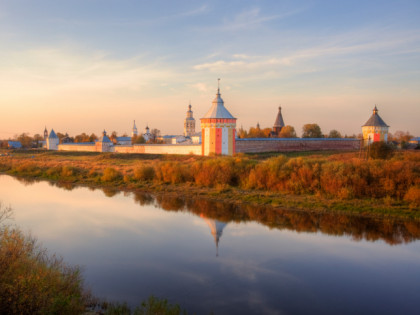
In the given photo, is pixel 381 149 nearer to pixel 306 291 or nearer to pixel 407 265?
pixel 407 265

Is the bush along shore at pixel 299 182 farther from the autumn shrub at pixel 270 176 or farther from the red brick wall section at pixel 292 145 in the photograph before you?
the red brick wall section at pixel 292 145

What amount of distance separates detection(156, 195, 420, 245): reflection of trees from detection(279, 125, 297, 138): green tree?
2969 cm

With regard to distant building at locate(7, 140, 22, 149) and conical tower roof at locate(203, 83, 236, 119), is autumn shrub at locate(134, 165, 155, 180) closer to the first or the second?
conical tower roof at locate(203, 83, 236, 119)

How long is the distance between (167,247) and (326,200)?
5.46 meters

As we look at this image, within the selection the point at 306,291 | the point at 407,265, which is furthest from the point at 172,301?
the point at 407,265

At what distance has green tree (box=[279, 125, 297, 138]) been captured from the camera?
39281 millimetres

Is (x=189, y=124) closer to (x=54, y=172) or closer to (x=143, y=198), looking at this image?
(x=54, y=172)

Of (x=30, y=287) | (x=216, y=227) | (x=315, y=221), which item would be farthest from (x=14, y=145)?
(x=30, y=287)

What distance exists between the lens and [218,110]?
21.1m

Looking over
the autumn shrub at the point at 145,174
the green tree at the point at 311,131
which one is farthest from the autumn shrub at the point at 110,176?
the green tree at the point at 311,131

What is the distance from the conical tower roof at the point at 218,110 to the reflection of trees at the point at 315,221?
415 inches

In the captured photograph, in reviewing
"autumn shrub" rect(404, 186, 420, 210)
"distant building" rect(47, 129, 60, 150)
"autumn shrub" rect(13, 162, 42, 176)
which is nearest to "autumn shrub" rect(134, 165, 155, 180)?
"autumn shrub" rect(13, 162, 42, 176)

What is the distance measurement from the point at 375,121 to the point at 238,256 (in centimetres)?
2438

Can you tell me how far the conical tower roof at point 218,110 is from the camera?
20.9 metres
